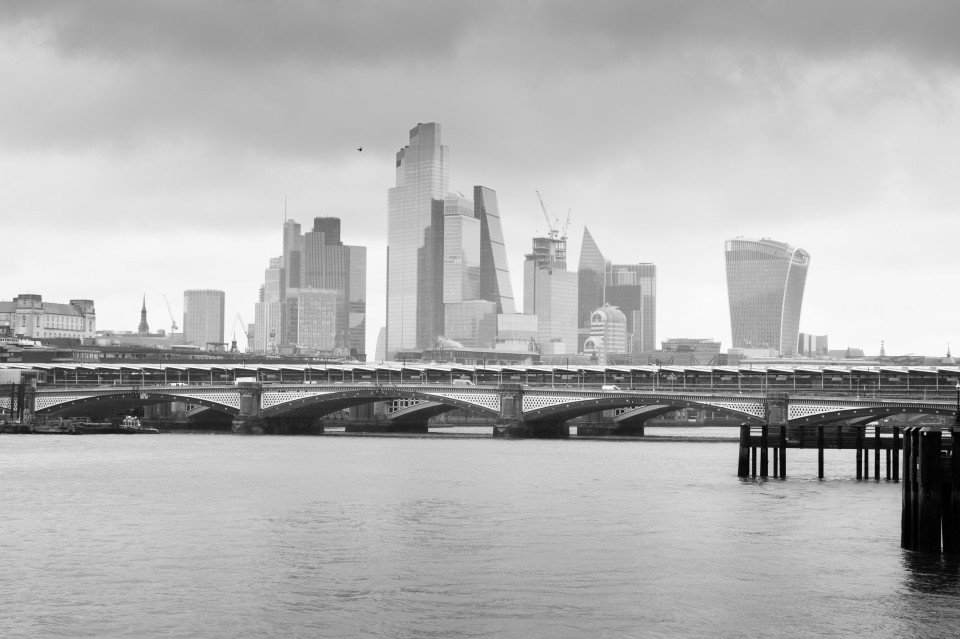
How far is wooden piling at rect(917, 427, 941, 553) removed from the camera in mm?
44344

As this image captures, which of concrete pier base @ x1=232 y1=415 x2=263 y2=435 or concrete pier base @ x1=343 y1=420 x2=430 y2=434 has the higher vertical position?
concrete pier base @ x1=232 y1=415 x2=263 y2=435

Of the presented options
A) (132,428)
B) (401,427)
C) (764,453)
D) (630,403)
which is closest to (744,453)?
(764,453)

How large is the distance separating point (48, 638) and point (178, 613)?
14.5 feet

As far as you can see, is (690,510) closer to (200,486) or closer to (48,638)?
(200,486)

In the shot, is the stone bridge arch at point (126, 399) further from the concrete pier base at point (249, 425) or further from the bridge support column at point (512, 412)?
the bridge support column at point (512, 412)

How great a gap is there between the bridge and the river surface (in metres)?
39.0

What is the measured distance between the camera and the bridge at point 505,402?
125 metres

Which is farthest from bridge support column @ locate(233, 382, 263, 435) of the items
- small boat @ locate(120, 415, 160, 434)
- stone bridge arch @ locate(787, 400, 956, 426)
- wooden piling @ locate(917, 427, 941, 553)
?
wooden piling @ locate(917, 427, 941, 553)

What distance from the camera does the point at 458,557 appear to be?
163 ft

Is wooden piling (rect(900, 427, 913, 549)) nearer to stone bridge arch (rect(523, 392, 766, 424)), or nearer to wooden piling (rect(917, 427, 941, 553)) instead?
wooden piling (rect(917, 427, 941, 553))

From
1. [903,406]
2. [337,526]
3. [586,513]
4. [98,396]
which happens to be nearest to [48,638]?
[337,526]

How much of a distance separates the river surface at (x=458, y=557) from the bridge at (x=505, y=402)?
38987 millimetres

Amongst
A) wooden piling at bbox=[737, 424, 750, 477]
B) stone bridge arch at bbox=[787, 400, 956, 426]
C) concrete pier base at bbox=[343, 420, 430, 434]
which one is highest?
stone bridge arch at bbox=[787, 400, 956, 426]

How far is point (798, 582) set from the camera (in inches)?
1761
